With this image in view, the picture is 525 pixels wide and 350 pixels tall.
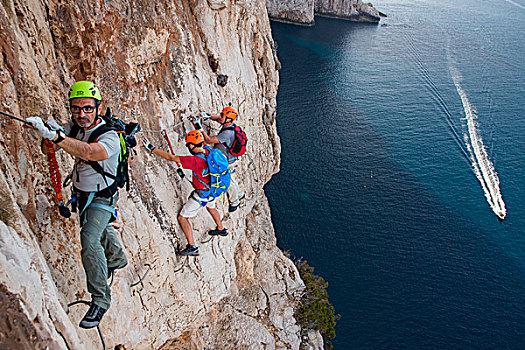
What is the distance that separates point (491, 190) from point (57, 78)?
47602 mm

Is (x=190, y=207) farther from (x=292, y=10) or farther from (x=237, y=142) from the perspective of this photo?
(x=292, y=10)

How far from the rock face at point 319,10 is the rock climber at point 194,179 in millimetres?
82414

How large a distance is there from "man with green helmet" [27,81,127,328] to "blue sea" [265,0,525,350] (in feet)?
96.4

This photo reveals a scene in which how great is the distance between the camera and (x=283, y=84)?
58531mm

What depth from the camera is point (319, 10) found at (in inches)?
3676

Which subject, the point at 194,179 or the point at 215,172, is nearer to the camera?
the point at 215,172

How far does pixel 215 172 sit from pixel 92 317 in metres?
4.31

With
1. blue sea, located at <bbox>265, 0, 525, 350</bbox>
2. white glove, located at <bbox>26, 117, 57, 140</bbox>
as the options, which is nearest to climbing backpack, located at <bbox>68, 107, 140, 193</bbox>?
white glove, located at <bbox>26, 117, 57, 140</bbox>

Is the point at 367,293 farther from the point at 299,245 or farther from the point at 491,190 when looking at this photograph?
the point at 491,190

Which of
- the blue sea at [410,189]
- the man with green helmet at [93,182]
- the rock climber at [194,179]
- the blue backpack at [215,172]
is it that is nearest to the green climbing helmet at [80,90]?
the man with green helmet at [93,182]

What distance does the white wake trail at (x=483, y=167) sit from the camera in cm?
4156

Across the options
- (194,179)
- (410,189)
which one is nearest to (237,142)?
(194,179)

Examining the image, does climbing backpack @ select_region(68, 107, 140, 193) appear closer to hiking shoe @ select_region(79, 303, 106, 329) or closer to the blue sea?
hiking shoe @ select_region(79, 303, 106, 329)

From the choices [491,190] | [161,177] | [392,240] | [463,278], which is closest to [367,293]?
[392,240]
